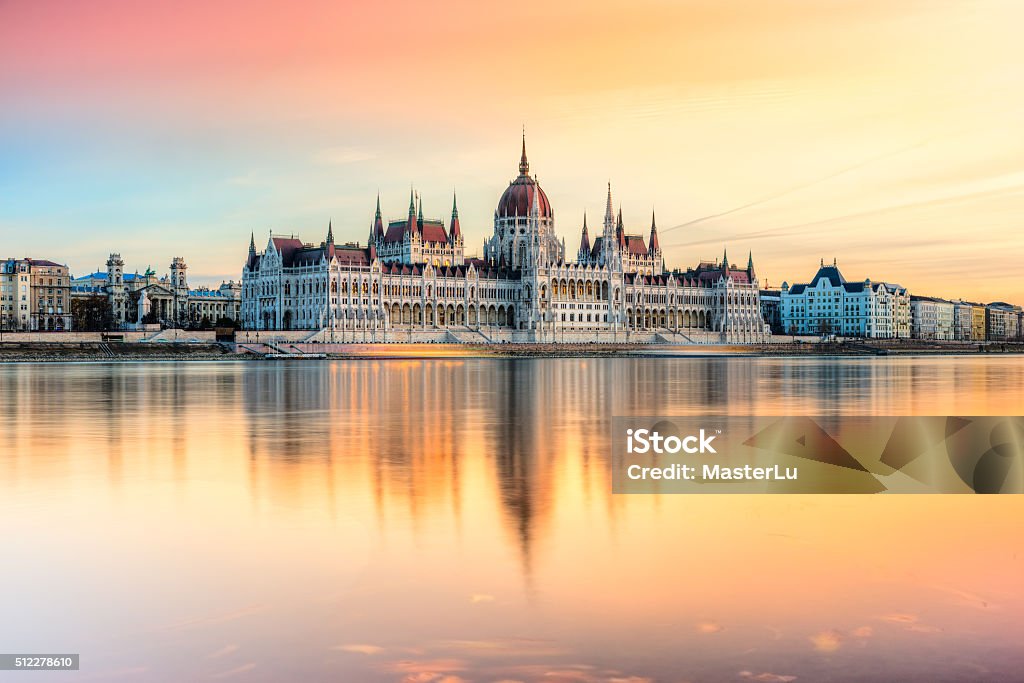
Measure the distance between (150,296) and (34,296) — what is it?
21119mm

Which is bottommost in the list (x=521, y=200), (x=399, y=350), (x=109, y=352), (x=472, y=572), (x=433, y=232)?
(x=472, y=572)

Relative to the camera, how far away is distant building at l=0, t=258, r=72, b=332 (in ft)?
490

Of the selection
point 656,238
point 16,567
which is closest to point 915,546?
point 16,567

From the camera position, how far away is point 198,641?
9.29 m

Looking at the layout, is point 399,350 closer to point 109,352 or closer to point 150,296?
point 109,352

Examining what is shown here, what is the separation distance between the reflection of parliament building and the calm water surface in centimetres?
10696

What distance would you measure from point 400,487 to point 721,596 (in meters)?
7.58

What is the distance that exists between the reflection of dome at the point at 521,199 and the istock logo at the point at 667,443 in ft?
450

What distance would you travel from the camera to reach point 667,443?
2409 cm

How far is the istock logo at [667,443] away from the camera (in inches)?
900

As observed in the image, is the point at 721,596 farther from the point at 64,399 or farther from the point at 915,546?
the point at 64,399
